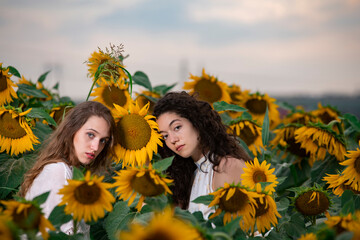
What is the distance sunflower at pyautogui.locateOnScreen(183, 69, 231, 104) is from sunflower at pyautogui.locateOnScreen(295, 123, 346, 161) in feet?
2.60

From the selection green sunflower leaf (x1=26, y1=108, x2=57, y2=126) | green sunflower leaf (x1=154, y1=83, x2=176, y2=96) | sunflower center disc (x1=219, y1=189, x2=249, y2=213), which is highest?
green sunflower leaf (x1=26, y1=108, x2=57, y2=126)

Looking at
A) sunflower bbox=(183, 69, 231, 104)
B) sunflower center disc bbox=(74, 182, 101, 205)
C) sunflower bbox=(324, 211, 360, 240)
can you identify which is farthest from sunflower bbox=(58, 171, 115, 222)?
sunflower bbox=(183, 69, 231, 104)

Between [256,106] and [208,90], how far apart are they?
1.56ft

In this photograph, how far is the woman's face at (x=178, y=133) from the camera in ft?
7.37

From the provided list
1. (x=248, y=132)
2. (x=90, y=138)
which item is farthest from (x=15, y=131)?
(x=248, y=132)

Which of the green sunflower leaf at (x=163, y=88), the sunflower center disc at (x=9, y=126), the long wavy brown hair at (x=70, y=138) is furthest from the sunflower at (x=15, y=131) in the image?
the green sunflower leaf at (x=163, y=88)

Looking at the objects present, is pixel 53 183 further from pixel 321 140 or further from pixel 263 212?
pixel 321 140

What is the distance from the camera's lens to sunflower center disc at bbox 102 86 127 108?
8.62 feet

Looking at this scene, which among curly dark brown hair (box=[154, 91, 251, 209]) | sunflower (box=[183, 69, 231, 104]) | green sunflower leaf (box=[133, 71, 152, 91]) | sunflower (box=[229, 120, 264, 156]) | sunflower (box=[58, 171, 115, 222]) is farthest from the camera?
sunflower (box=[183, 69, 231, 104])

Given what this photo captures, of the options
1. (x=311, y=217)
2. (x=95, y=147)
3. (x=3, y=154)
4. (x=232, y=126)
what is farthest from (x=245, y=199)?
(x=3, y=154)

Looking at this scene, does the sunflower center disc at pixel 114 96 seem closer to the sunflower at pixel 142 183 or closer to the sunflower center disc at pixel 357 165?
the sunflower at pixel 142 183

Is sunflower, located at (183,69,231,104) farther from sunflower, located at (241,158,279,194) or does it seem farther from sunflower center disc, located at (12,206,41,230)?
sunflower center disc, located at (12,206,41,230)

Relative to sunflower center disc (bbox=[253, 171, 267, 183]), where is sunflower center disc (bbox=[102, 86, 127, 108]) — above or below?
above

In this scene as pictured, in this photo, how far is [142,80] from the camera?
2.93m
